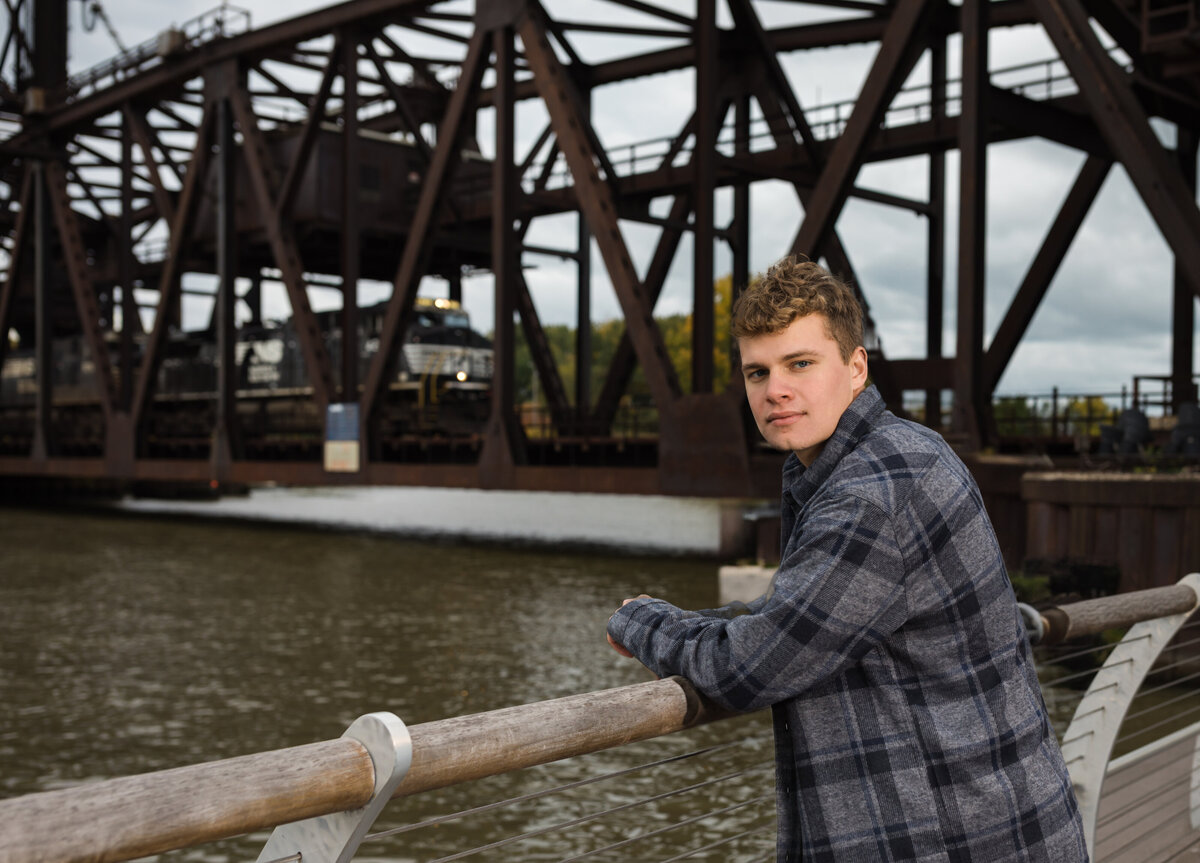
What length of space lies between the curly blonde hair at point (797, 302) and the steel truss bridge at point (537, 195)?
15796 mm

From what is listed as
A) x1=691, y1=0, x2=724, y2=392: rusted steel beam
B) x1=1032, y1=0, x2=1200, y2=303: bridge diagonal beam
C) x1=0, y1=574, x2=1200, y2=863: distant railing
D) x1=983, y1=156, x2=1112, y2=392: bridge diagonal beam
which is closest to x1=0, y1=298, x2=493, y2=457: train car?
x1=691, y1=0, x2=724, y2=392: rusted steel beam

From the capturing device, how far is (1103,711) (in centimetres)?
365

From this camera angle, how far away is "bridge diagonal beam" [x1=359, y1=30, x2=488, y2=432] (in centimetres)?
2420

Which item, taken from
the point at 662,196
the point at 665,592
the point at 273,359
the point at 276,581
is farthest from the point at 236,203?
the point at 665,592

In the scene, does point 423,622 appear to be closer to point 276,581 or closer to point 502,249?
point 276,581

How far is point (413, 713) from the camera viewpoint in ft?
37.9

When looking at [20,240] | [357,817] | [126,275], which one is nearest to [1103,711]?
[357,817]

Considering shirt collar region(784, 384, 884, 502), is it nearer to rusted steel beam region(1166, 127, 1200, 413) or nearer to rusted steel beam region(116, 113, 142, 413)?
rusted steel beam region(1166, 127, 1200, 413)

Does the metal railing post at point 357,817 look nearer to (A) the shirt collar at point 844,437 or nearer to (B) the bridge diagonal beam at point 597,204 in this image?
(A) the shirt collar at point 844,437

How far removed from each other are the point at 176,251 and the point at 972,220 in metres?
22.9

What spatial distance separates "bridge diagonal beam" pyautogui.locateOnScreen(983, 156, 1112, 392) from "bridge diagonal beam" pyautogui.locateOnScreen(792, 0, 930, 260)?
4.81 meters

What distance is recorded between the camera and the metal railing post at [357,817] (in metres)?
1.80

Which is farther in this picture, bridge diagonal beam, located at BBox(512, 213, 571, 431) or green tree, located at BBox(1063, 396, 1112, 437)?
bridge diagonal beam, located at BBox(512, 213, 571, 431)

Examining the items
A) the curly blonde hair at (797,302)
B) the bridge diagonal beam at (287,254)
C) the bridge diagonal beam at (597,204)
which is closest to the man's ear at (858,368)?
the curly blonde hair at (797,302)
